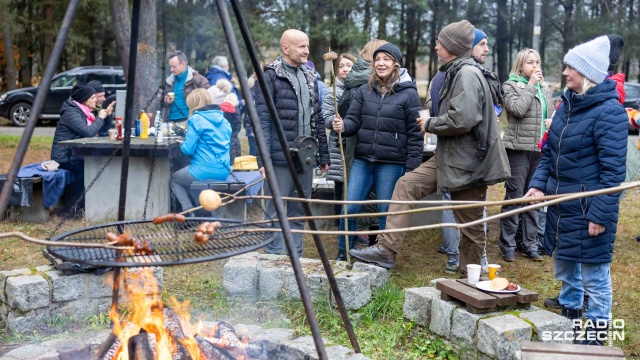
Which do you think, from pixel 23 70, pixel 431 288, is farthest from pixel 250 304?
pixel 23 70

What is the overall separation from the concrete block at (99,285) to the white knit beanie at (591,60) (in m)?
3.15

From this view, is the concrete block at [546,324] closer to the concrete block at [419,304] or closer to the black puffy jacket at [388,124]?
the concrete block at [419,304]

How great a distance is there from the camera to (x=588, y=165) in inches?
143

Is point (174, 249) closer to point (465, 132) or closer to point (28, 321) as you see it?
point (28, 321)

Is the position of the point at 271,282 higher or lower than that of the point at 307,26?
lower

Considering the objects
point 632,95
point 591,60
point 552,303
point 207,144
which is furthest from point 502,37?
point 591,60

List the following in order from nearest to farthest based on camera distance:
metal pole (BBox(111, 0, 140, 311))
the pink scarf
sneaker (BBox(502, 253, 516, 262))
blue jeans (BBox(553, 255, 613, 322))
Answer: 1. metal pole (BBox(111, 0, 140, 311))
2. blue jeans (BBox(553, 255, 613, 322))
3. sneaker (BBox(502, 253, 516, 262))
4. the pink scarf

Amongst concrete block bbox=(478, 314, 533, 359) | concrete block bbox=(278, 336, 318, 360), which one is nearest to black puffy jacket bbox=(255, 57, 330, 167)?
concrete block bbox=(278, 336, 318, 360)

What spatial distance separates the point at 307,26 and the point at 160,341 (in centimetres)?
1463

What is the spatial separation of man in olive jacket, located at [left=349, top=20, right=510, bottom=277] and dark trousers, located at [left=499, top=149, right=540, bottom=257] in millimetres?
996

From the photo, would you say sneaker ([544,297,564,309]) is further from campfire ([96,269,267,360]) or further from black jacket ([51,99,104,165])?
black jacket ([51,99,104,165])

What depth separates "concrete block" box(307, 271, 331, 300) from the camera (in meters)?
4.23

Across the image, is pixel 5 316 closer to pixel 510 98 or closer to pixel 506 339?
pixel 506 339

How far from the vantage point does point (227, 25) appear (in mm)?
2258
